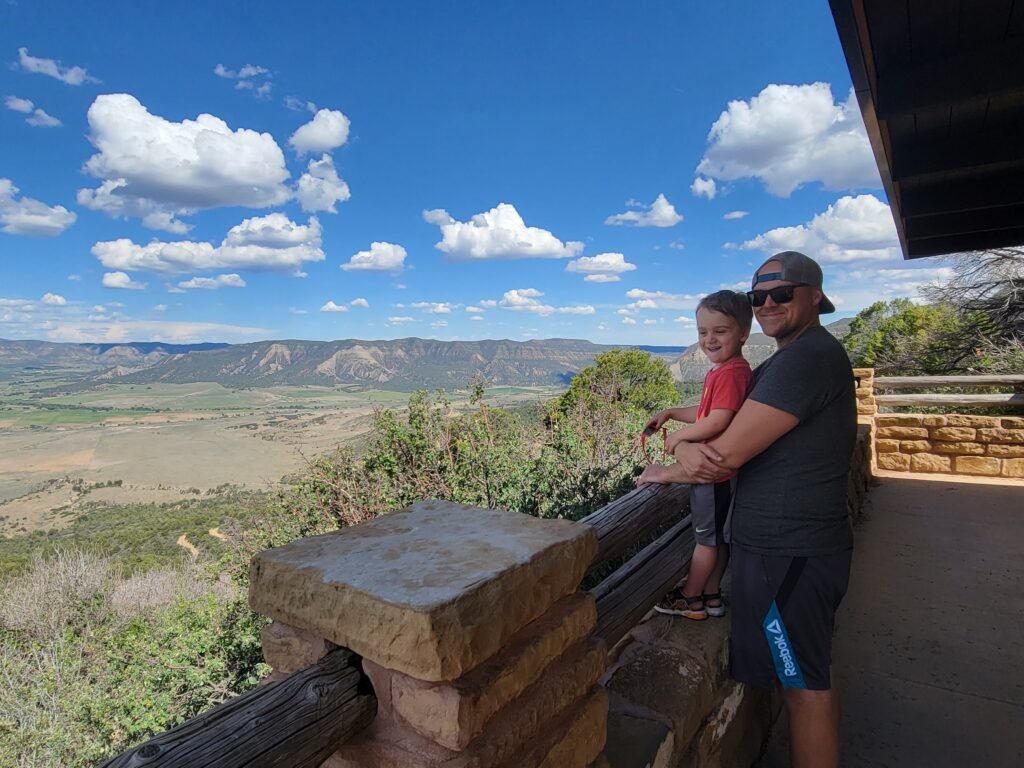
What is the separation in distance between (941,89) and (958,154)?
2.92 ft

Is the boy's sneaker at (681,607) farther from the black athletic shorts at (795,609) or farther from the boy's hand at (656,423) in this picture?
the boy's hand at (656,423)

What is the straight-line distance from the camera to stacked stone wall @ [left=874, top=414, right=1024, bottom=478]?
5812mm

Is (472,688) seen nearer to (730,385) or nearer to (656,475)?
(656,475)

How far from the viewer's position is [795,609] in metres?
1.53

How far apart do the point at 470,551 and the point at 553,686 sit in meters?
0.33

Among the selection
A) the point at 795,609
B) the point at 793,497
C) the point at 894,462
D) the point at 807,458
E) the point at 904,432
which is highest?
the point at 807,458

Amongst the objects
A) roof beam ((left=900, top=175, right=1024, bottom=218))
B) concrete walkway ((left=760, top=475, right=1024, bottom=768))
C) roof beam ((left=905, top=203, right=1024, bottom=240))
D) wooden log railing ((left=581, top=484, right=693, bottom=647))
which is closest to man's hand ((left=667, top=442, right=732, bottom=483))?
wooden log railing ((left=581, top=484, right=693, bottom=647))

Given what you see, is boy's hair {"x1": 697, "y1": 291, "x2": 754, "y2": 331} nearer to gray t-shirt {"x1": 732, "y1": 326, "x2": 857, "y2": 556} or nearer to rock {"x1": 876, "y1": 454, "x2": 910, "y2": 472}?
gray t-shirt {"x1": 732, "y1": 326, "x2": 857, "y2": 556}

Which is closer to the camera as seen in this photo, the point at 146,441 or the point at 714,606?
the point at 714,606

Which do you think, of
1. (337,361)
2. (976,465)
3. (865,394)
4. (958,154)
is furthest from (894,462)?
(337,361)

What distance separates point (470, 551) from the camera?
1015mm

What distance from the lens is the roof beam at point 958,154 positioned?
2.97 m

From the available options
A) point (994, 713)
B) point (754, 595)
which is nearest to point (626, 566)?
point (754, 595)

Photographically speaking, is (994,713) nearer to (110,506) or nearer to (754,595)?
(754,595)
